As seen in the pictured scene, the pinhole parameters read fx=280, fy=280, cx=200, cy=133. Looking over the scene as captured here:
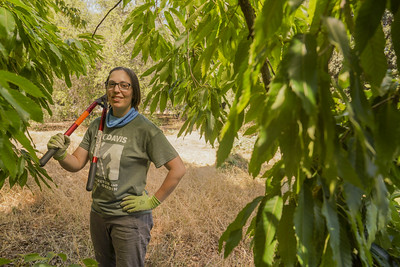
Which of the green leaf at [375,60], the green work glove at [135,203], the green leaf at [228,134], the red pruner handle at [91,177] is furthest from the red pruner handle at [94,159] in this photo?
the green leaf at [375,60]

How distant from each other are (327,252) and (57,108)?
15.4m

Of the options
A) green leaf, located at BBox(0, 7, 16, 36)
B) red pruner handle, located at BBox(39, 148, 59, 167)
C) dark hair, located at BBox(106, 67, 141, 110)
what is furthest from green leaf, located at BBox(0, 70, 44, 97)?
dark hair, located at BBox(106, 67, 141, 110)

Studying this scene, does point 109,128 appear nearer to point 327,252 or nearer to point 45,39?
point 45,39

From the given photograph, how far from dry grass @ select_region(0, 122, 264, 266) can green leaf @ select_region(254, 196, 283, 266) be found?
7.08 feet

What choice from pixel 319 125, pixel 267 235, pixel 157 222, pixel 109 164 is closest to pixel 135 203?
pixel 109 164

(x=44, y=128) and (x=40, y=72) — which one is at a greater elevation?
(x=40, y=72)

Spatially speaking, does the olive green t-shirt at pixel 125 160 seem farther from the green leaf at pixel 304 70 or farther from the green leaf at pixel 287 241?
the green leaf at pixel 304 70

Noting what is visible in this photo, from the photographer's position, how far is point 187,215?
3932mm

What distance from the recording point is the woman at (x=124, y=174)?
1.86m

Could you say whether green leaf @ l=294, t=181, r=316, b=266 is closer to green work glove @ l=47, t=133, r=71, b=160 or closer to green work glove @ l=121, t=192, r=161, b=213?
green work glove @ l=121, t=192, r=161, b=213

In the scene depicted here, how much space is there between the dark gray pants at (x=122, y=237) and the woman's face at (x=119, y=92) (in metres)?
0.74

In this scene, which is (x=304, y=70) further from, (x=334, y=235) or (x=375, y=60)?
(x=334, y=235)

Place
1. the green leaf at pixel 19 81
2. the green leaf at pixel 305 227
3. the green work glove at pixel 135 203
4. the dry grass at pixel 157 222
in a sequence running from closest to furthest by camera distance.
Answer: the green leaf at pixel 305 227
the green leaf at pixel 19 81
the green work glove at pixel 135 203
the dry grass at pixel 157 222

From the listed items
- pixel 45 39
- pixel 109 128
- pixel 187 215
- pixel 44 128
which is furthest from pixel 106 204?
pixel 44 128
